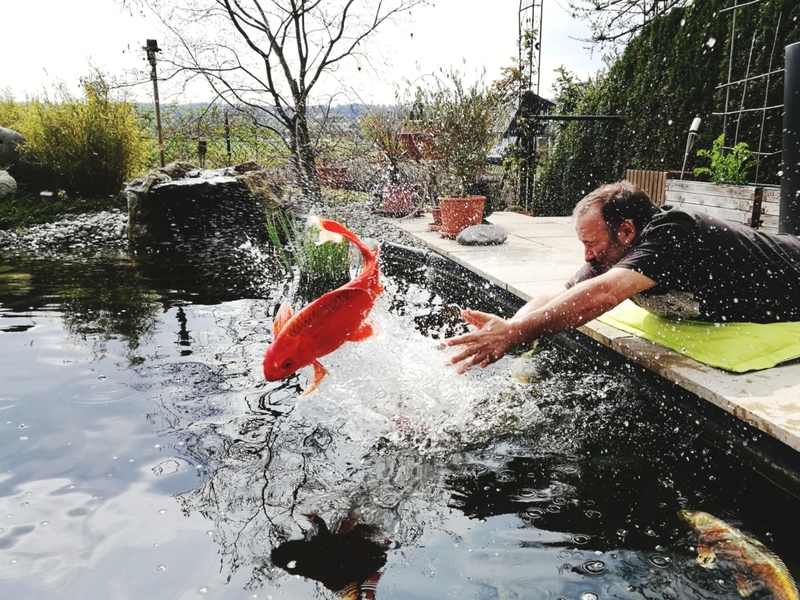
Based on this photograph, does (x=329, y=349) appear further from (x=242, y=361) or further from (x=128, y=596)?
(x=242, y=361)

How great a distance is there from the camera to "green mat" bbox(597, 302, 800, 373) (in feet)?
8.67

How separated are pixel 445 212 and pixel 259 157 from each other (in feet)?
22.5

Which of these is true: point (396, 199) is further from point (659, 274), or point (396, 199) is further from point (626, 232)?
point (659, 274)

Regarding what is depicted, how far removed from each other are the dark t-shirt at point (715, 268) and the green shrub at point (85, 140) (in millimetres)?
10617

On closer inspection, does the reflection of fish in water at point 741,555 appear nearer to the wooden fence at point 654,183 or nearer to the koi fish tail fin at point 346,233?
the koi fish tail fin at point 346,233

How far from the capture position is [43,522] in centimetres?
219

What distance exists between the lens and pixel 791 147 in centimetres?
354

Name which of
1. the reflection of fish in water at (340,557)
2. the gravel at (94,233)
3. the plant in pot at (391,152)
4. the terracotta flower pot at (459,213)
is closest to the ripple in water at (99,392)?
the reflection of fish in water at (340,557)

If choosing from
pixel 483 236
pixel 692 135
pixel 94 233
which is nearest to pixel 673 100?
pixel 692 135

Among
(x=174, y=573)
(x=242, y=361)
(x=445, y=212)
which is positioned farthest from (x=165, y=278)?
(x=174, y=573)

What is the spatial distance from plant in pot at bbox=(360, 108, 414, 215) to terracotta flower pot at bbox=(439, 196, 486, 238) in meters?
2.35

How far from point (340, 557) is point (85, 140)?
11125 mm

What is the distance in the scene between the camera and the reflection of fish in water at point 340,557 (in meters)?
1.86

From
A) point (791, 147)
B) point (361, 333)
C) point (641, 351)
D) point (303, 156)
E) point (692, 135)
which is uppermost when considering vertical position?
point (692, 135)
